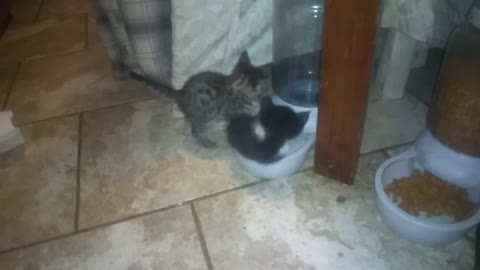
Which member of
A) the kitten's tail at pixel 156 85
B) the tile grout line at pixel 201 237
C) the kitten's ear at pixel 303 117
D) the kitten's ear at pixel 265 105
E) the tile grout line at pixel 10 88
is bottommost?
the tile grout line at pixel 201 237

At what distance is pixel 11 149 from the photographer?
4.65 ft

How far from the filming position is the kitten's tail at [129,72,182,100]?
156 centimetres

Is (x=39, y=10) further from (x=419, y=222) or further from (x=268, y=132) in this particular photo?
(x=419, y=222)

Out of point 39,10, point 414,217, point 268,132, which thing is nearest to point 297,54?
point 268,132

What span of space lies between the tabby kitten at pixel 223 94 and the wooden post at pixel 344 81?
9.3 inches

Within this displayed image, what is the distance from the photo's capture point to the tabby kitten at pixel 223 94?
1250 millimetres

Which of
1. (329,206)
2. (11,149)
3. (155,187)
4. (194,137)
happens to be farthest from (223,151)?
(11,149)

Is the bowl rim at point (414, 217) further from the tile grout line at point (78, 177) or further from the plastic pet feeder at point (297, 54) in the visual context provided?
the tile grout line at point (78, 177)

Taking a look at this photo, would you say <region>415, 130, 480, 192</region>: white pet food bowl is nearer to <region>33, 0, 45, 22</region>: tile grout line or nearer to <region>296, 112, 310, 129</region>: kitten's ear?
<region>296, 112, 310, 129</region>: kitten's ear

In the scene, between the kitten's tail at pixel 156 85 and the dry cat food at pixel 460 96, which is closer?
the dry cat food at pixel 460 96

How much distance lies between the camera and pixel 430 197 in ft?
3.40

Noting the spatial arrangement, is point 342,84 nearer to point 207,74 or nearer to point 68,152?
point 207,74

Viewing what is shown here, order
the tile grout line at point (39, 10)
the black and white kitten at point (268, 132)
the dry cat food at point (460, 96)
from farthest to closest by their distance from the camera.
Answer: the tile grout line at point (39, 10), the black and white kitten at point (268, 132), the dry cat food at point (460, 96)

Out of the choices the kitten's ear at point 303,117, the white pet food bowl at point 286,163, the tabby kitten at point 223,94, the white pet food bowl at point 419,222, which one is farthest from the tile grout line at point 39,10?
the white pet food bowl at point 419,222
